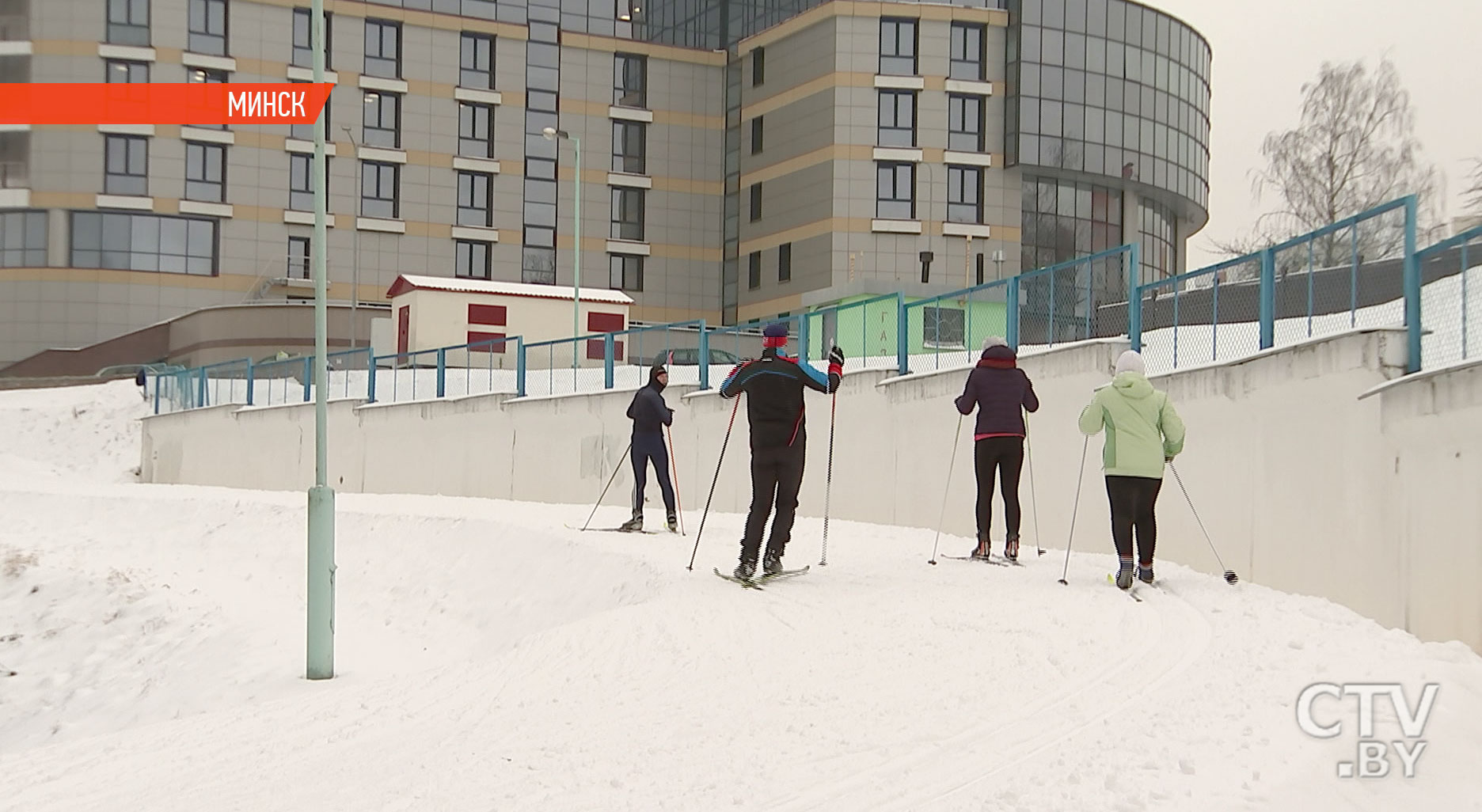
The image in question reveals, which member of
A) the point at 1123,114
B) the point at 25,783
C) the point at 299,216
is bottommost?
the point at 25,783

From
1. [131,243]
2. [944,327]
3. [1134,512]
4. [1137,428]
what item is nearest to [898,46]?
[131,243]

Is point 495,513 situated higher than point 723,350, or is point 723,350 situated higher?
point 723,350

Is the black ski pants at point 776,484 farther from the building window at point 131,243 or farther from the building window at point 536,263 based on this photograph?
the building window at point 131,243

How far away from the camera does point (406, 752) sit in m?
6.82

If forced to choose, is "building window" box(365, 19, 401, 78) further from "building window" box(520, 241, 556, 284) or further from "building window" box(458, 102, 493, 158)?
"building window" box(520, 241, 556, 284)

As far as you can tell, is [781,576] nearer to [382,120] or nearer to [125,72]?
[382,120]

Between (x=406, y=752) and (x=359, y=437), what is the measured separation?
74.5ft

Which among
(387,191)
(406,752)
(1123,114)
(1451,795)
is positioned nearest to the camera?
(1451,795)

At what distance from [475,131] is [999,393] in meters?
47.6

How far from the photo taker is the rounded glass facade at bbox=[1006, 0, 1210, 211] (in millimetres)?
50531

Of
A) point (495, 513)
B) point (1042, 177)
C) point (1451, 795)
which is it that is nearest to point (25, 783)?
point (1451, 795)

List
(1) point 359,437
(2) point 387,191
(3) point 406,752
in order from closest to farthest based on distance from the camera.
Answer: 1. (3) point 406,752
2. (1) point 359,437
3. (2) point 387,191

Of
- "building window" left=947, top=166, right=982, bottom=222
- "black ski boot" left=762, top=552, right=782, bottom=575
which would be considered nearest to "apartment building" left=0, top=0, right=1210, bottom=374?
"building window" left=947, top=166, right=982, bottom=222

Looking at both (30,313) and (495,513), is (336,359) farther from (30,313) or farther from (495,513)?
(30,313)
